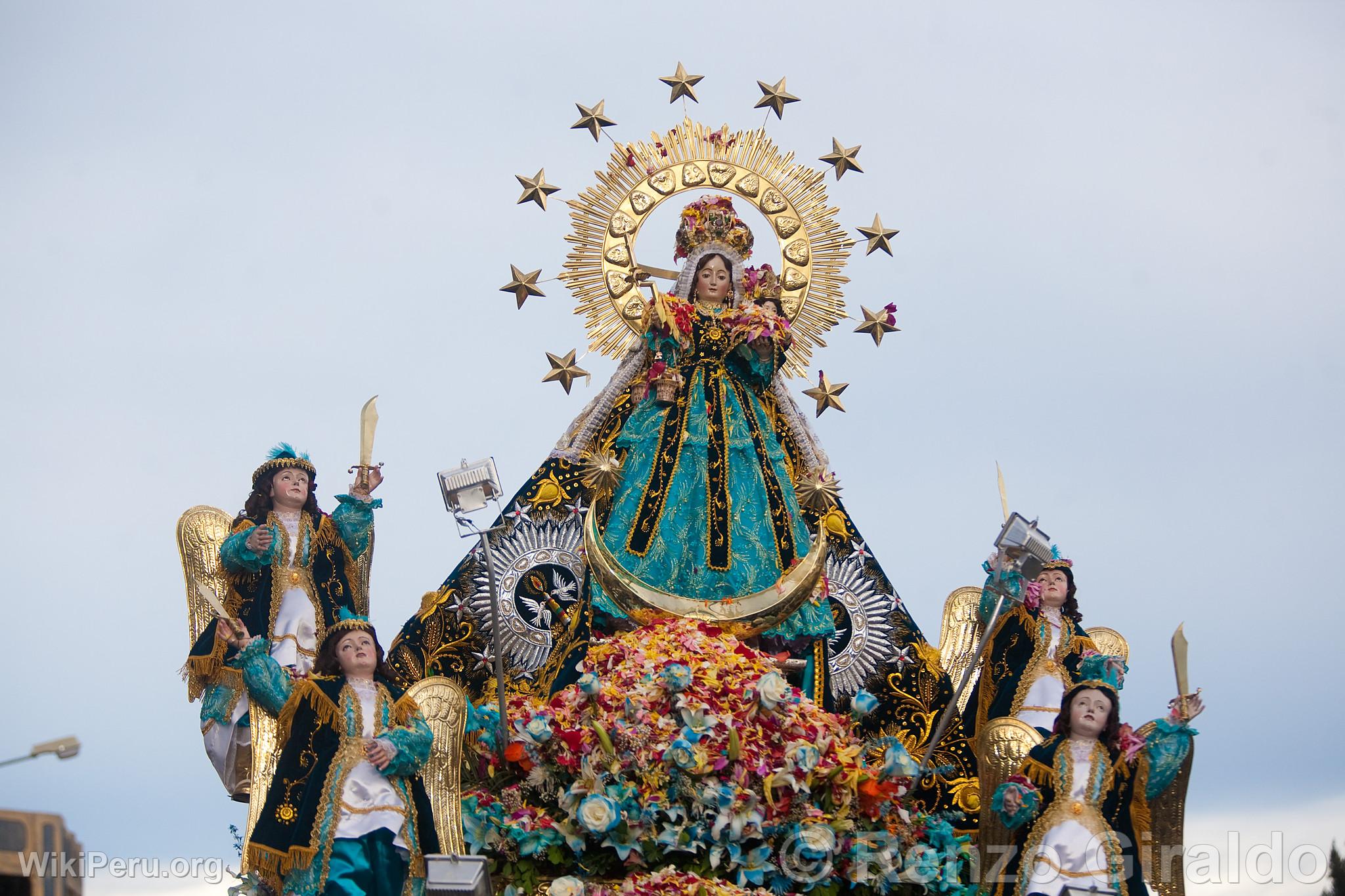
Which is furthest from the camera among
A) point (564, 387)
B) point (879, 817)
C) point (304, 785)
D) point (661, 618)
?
point (564, 387)

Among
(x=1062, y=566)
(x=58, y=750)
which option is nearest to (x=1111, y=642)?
(x=1062, y=566)

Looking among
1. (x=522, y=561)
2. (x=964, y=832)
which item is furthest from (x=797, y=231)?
(x=964, y=832)

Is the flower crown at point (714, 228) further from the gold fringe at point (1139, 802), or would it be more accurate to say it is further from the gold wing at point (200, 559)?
the gold fringe at point (1139, 802)

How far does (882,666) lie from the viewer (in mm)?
20484

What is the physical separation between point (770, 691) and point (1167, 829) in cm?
335

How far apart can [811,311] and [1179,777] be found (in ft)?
21.5

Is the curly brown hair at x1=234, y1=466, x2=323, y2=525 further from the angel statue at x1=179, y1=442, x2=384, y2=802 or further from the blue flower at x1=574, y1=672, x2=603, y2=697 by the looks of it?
the blue flower at x1=574, y1=672, x2=603, y2=697

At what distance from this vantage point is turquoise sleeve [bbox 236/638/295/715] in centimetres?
1766

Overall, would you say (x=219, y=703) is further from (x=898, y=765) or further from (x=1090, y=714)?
(x=1090, y=714)

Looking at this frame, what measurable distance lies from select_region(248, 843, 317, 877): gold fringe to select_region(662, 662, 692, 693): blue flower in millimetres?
3159

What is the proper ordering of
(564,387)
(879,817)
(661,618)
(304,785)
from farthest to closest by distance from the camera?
(564,387), (661,618), (879,817), (304,785)

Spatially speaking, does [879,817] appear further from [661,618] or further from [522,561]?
[522,561]

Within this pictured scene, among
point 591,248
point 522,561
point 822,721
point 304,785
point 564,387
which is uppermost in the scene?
point 591,248

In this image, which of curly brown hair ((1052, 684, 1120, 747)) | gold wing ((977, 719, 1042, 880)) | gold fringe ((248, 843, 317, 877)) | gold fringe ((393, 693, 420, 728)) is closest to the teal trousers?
gold fringe ((248, 843, 317, 877))
